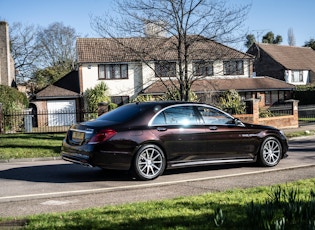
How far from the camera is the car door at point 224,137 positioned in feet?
28.9

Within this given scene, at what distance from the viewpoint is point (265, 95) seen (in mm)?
39875

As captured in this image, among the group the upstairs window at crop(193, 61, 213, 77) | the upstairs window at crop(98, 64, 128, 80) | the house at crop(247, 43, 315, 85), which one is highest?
the house at crop(247, 43, 315, 85)

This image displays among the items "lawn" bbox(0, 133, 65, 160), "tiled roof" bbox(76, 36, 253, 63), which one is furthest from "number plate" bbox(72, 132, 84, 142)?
"tiled roof" bbox(76, 36, 253, 63)

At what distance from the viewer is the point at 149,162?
8.10m

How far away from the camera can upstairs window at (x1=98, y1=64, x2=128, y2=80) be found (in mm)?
35625

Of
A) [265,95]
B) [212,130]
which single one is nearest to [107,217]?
[212,130]

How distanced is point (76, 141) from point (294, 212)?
16.1 ft

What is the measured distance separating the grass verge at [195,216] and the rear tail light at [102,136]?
232 centimetres

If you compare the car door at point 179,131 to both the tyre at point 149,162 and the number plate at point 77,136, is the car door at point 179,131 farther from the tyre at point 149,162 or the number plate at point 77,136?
the number plate at point 77,136

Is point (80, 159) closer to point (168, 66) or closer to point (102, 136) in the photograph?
point (102, 136)

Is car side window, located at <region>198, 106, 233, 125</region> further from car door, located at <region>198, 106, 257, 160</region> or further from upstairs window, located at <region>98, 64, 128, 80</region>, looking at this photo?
upstairs window, located at <region>98, 64, 128, 80</region>

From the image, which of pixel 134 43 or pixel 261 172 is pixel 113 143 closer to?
pixel 261 172

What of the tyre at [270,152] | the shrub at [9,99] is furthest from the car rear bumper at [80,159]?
the shrub at [9,99]

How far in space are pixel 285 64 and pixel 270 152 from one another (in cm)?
4262
